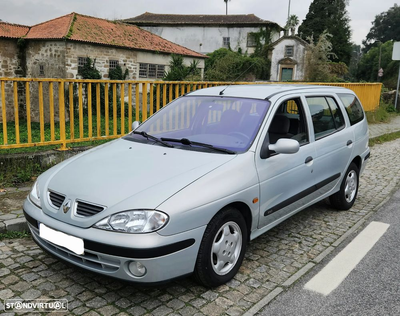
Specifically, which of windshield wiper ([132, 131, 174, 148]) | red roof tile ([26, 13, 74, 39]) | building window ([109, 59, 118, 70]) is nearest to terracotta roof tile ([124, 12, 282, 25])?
red roof tile ([26, 13, 74, 39])

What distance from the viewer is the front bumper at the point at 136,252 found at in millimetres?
2699

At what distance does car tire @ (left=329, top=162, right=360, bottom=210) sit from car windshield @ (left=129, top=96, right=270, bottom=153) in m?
2.12

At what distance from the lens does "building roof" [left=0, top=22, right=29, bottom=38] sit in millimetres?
25188

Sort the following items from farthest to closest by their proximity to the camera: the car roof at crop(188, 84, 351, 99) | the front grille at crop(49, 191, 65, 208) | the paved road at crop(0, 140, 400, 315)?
the car roof at crop(188, 84, 351, 99)
the front grille at crop(49, 191, 65, 208)
the paved road at crop(0, 140, 400, 315)

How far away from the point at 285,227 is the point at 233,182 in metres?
1.93

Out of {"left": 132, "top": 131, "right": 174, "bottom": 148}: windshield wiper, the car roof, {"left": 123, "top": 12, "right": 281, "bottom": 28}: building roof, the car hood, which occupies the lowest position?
the car hood

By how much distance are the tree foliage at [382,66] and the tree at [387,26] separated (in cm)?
2325

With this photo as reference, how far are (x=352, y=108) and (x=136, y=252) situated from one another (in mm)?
4279

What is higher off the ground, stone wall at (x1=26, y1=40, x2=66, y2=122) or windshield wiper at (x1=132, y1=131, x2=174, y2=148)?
stone wall at (x1=26, y1=40, x2=66, y2=122)

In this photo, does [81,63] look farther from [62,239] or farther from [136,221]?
[136,221]

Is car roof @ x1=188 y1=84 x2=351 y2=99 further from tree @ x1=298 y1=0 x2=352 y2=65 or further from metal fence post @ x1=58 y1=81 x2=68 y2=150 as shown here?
tree @ x1=298 y1=0 x2=352 y2=65

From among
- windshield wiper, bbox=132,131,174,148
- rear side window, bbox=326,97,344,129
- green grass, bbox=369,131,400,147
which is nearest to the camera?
windshield wiper, bbox=132,131,174,148

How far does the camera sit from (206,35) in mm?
50844

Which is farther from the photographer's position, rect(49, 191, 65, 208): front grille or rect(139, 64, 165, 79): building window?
rect(139, 64, 165, 79): building window
